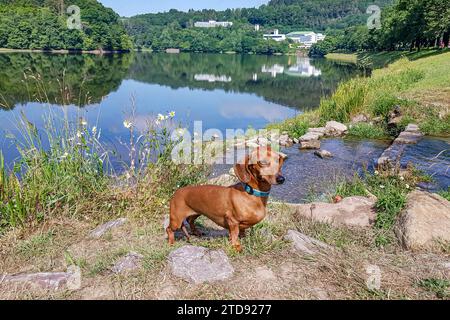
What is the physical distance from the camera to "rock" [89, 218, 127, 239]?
196 inches

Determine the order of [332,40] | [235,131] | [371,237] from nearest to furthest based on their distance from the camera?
[371,237] → [235,131] → [332,40]

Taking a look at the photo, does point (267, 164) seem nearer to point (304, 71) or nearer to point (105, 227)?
point (105, 227)

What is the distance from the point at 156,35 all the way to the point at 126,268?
14939cm

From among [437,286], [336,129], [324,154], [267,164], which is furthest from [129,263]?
[336,129]

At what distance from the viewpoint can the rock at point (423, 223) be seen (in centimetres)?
458

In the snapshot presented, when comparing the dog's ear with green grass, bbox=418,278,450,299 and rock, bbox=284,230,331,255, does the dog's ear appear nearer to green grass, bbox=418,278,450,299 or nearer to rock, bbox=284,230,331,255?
rock, bbox=284,230,331,255

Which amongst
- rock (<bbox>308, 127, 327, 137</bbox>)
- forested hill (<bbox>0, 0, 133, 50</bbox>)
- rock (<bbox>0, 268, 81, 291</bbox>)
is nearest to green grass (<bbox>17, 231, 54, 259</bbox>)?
rock (<bbox>0, 268, 81, 291</bbox>)

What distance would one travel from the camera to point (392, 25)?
53562 mm

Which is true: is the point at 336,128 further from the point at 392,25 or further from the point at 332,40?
the point at 332,40

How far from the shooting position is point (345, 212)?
5648 mm

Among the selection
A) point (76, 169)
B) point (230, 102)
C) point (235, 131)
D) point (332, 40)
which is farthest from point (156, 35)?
point (76, 169)

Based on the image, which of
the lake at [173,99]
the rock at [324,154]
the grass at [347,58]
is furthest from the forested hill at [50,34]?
the rock at [324,154]

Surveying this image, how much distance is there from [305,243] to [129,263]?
1.98m

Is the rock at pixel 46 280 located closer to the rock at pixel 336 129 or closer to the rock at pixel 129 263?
the rock at pixel 129 263
